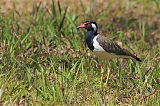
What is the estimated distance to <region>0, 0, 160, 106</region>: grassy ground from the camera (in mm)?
5742

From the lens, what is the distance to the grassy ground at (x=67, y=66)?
5.74 metres

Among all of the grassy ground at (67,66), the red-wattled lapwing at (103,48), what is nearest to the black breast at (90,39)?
the red-wattled lapwing at (103,48)

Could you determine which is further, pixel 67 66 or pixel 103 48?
pixel 103 48

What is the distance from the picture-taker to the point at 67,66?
6.70 meters

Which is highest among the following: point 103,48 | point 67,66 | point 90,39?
point 90,39

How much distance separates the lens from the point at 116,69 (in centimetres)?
673

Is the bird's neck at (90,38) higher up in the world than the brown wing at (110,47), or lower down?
higher up

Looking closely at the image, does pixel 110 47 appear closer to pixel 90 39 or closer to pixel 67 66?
pixel 90 39

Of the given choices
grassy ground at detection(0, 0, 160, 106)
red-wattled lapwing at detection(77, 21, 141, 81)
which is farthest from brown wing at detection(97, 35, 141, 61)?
grassy ground at detection(0, 0, 160, 106)

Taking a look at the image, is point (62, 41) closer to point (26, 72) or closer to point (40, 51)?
point (40, 51)

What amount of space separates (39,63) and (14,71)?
0.47 metres

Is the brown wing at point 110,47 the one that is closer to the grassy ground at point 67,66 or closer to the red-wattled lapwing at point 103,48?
the red-wattled lapwing at point 103,48

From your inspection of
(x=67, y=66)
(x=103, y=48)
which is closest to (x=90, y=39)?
(x=103, y=48)

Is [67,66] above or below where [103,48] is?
below
